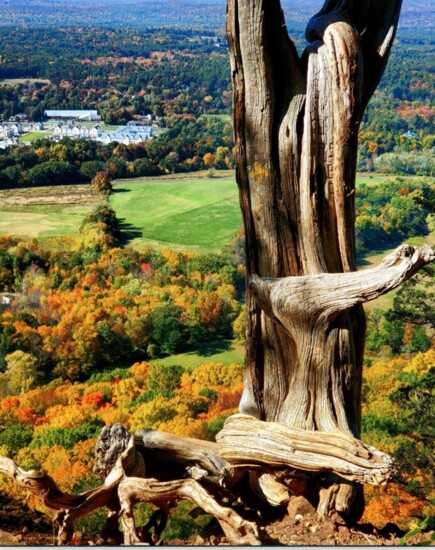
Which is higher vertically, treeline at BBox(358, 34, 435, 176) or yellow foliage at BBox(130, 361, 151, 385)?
treeline at BBox(358, 34, 435, 176)

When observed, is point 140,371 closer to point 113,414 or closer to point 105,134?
point 113,414

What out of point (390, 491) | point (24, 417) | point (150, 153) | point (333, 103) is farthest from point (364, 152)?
point (333, 103)

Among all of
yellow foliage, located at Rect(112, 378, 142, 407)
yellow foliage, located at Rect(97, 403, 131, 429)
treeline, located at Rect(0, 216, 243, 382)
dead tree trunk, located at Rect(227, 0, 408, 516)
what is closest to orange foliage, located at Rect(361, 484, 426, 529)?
dead tree trunk, located at Rect(227, 0, 408, 516)

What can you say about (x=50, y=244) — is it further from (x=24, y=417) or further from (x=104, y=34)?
(x=104, y=34)

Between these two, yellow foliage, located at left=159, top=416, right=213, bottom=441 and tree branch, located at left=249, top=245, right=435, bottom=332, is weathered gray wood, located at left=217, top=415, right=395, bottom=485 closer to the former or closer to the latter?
tree branch, located at left=249, top=245, right=435, bottom=332

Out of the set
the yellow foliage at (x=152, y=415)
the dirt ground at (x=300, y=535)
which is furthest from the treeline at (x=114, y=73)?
the dirt ground at (x=300, y=535)

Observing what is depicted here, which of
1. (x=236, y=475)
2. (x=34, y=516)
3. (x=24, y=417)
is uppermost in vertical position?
(x=236, y=475)
